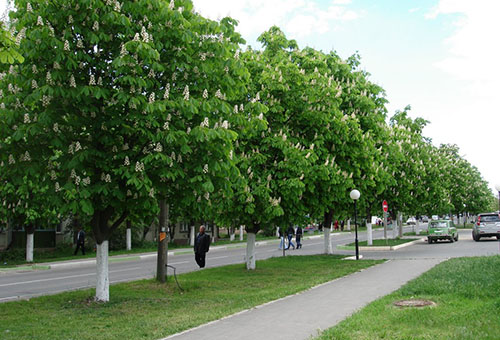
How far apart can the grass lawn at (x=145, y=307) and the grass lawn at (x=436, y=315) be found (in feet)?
8.72

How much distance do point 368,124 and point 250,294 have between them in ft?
41.7

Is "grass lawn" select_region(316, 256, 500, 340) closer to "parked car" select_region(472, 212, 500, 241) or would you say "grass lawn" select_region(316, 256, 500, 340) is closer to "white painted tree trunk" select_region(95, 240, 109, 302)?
"white painted tree trunk" select_region(95, 240, 109, 302)

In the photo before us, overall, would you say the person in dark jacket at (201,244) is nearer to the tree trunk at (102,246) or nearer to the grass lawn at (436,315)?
the tree trunk at (102,246)

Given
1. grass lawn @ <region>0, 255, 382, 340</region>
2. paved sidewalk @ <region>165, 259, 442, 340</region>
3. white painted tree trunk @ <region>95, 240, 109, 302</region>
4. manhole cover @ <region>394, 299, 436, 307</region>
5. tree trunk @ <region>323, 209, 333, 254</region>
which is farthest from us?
tree trunk @ <region>323, 209, 333, 254</region>

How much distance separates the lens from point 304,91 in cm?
1748

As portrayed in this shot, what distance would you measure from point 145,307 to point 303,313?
364 cm

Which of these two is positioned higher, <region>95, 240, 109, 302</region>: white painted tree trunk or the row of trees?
the row of trees

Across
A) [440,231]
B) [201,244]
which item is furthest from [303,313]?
[440,231]

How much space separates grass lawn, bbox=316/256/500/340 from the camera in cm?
717

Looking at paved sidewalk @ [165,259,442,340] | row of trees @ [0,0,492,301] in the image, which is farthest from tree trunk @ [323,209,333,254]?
row of trees @ [0,0,492,301]

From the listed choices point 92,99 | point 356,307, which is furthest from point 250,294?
point 92,99

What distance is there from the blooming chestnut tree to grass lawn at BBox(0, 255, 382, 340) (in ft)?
7.30

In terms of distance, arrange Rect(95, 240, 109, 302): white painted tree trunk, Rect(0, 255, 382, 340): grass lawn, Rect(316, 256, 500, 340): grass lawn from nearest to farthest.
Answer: Rect(316, 256, 500, 340): grass lawn, Rect(0, 255, 382, 340): grass lawn, Rect(95, 240, 109, 302): white painted tree trunk

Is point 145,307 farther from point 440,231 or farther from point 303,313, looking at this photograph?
point 440,231
